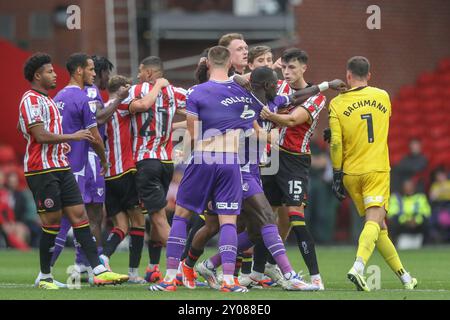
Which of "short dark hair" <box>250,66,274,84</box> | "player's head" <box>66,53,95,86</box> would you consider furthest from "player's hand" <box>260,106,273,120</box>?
"player's head" <box>66,53,95,86</box>

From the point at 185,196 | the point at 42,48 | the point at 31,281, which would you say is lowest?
the point at 31,281

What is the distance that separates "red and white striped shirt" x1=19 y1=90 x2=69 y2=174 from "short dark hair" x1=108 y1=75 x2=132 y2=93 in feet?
5.26

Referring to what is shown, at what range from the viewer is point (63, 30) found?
92.3ft

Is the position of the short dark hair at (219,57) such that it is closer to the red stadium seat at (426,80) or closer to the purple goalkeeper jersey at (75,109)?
the purple goalkeeper jersey at (75,109)

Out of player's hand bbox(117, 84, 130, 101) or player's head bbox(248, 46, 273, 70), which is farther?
player's hand bbox(117, 84, 130, 101)

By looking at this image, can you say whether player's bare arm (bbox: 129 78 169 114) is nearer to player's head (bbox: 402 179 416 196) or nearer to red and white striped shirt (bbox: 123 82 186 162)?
red and white striped shirt (bbox: 123 82 186 162)

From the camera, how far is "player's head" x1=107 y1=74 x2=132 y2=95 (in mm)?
13078

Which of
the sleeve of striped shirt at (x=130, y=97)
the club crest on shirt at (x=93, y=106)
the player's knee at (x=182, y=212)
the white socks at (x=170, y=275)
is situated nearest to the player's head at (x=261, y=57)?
the sleeve of striped shirt at (x=130, y=97)

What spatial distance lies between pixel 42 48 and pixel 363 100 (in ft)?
58.5

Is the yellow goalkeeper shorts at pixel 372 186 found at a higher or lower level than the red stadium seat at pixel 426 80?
lower

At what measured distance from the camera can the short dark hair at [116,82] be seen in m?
13.1

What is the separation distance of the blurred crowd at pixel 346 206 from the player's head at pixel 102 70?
27.9 ft

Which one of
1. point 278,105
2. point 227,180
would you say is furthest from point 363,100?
point 227,180

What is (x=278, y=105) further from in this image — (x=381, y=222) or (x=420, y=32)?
(x=420, y=32)
